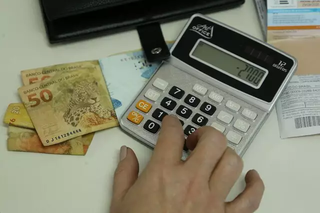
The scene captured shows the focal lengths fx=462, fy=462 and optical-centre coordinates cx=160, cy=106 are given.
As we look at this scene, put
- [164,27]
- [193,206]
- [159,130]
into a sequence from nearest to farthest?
[193,206]
[159,130]
[164,27]

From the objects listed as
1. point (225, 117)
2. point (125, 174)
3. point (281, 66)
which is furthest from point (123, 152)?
point (281, 66)

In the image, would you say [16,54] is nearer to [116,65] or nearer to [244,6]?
[116,65]

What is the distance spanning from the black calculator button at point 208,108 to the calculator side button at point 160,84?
0.06 m

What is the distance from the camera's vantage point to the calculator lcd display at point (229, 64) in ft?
2.08

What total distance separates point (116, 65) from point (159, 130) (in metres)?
0.13

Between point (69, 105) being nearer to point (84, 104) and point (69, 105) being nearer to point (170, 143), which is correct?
point (84, 104)

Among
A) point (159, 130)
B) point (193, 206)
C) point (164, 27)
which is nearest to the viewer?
point (193, 206)

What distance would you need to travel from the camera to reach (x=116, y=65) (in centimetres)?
67

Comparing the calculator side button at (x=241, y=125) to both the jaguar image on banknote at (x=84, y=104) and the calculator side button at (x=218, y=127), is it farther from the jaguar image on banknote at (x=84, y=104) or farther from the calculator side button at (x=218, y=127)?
the jaguar image on banknote at (x=84, y=104)

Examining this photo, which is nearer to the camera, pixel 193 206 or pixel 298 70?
pixel 193 206

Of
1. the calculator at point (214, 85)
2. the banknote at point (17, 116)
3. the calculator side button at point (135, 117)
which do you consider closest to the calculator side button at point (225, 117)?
the calculator at point (214, 85)

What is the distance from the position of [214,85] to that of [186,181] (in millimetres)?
172

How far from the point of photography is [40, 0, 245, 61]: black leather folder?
2.15 feet

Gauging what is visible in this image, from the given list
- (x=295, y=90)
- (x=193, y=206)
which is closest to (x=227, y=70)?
(x=295, y=90)
